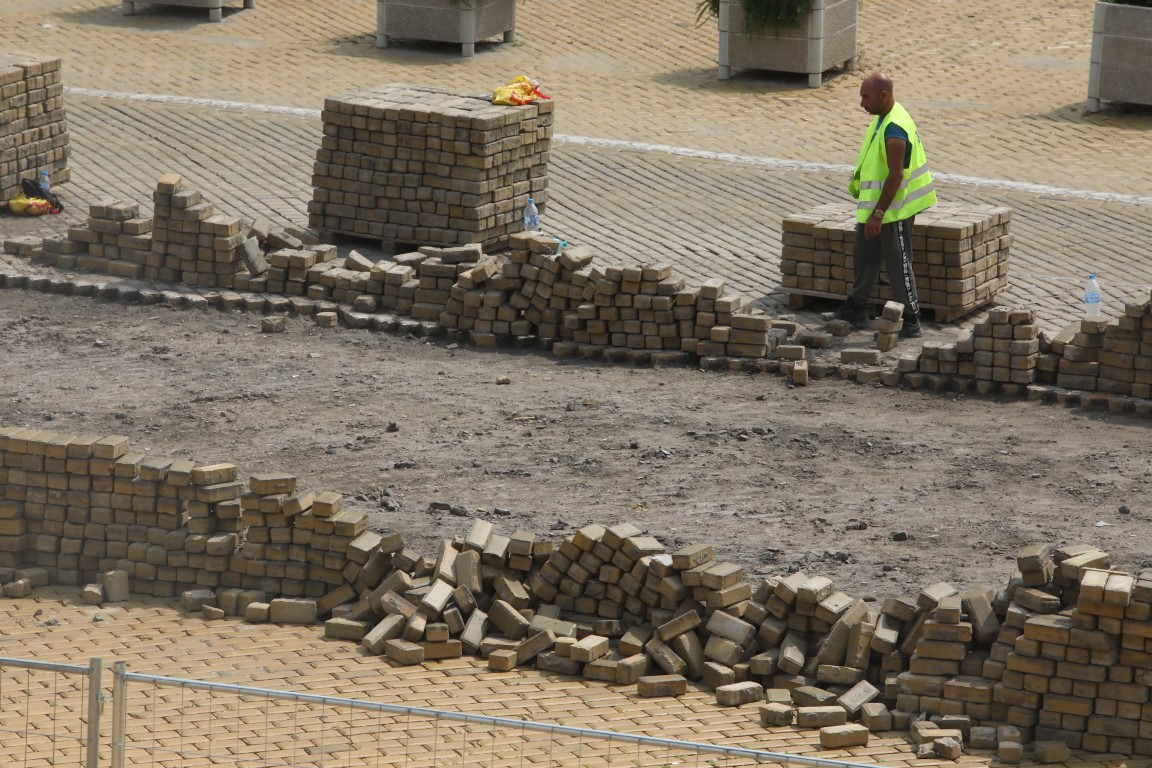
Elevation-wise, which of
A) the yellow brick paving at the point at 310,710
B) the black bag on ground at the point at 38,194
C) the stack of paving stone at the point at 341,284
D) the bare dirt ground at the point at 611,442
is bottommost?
the yellow brick paving at the point at 310,710

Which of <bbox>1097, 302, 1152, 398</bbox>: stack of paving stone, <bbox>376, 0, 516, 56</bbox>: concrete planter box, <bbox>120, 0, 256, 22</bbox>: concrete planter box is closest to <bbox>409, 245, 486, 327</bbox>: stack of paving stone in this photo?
<bbox>1097, 302, 1152, 398</bbox>: stack of paving stone

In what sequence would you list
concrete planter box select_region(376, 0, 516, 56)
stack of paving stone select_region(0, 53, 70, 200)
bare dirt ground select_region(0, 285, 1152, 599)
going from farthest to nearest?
concrete planter box select_region(376, 0, 516, 56) < stack of paving stone select_region(0, 53, 70, 200) < bare dirt ground select_region(0, 285, 1152, 599)

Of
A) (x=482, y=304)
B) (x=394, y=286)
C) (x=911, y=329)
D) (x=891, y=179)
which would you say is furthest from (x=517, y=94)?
(x=911, y=329)

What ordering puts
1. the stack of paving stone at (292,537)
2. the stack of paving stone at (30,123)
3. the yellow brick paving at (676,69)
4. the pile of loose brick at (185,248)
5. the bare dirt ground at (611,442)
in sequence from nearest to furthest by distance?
the stack of paving stone at (292,537), the bare dirt ground at (611,442), the pile of loose brick at (185,248), the stack of paving stone at (30,123), the yellow brick paving at (676,69)

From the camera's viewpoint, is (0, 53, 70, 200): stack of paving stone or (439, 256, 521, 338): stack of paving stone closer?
(439, 256, 521, 338): stack of paving stone

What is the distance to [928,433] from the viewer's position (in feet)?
39.3

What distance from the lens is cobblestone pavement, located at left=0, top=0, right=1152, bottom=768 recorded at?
14.7 meters

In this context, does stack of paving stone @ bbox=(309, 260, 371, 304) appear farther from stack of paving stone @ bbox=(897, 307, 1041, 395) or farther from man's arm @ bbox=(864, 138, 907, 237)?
stack of paving stone @ bbox=(897, 307, 1041, 395)

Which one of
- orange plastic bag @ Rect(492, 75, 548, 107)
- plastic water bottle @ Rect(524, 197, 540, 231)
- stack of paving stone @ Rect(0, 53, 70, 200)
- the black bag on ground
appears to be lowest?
the black bag on ground

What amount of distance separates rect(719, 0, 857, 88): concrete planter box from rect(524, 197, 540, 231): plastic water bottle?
238 inches

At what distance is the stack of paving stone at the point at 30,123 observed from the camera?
17.1 m

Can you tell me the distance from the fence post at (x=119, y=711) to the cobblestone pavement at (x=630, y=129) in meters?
2.22

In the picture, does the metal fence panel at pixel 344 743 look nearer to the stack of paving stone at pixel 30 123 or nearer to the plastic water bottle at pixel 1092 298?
the plastic water bottle at pixel 1092 298

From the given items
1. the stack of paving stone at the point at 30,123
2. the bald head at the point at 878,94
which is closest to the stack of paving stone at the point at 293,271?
the stack of paving stone at the point at 30,123
